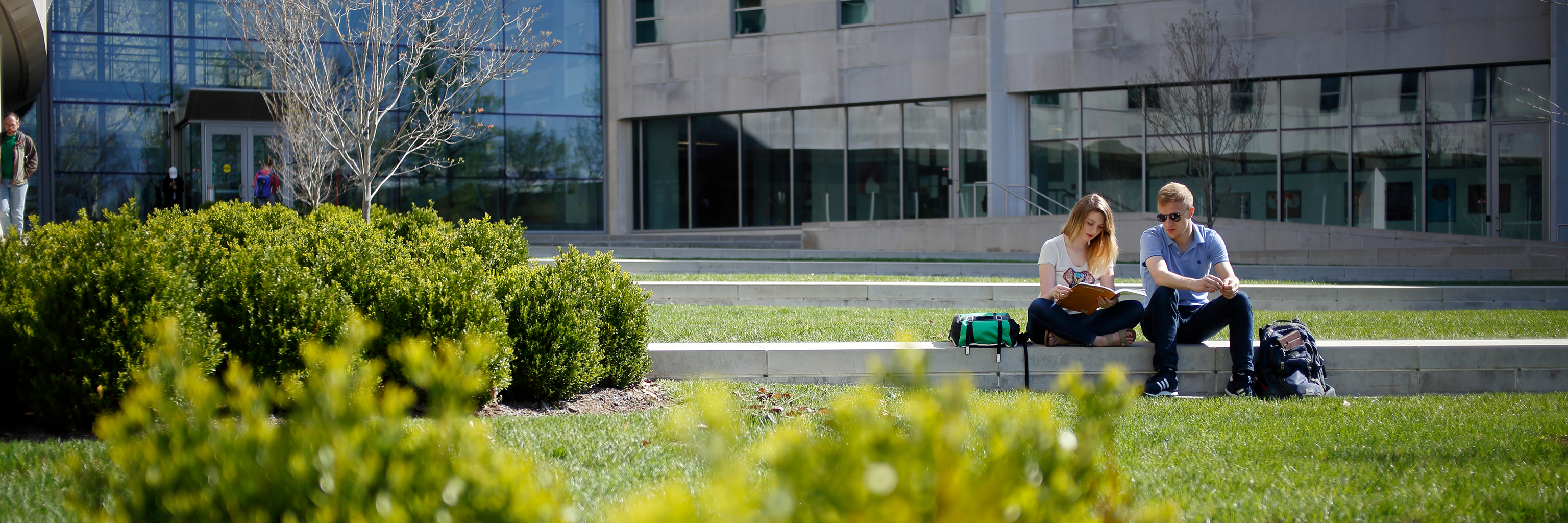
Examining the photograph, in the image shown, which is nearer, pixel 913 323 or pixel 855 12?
pixel 913 323

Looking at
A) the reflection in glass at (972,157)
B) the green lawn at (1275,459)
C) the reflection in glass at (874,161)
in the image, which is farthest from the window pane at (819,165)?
the green lawn at (1275,459)

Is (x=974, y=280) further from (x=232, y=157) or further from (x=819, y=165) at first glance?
(x=232, y=157)

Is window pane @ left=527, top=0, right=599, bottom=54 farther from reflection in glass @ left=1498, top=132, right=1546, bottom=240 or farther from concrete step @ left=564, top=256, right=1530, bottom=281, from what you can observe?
reflection in glass @ left=1498, top=132, right=1546, bottom=240

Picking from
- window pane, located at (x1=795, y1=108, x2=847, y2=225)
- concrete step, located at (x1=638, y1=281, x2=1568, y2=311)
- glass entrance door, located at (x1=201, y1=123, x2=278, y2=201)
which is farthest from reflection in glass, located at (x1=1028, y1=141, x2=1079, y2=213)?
glass entrance door, located at (x1=201, y1=123, x2=278, y2=201)

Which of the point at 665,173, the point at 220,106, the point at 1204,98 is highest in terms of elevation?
the point at 220,106

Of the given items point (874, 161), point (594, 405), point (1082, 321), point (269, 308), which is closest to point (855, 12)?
point (874, 161)

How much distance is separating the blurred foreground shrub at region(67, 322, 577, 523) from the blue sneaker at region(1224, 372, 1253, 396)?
5581mm

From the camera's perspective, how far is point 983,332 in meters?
6.45

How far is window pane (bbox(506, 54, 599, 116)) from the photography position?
27.2 meters

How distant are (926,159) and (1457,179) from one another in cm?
1208

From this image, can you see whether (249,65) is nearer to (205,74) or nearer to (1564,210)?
(205,74)

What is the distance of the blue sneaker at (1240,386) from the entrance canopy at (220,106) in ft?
76.4

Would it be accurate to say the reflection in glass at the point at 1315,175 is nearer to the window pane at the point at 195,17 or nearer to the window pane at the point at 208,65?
the window pane at the point at 208,65

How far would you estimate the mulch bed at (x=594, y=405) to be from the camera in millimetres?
5148
